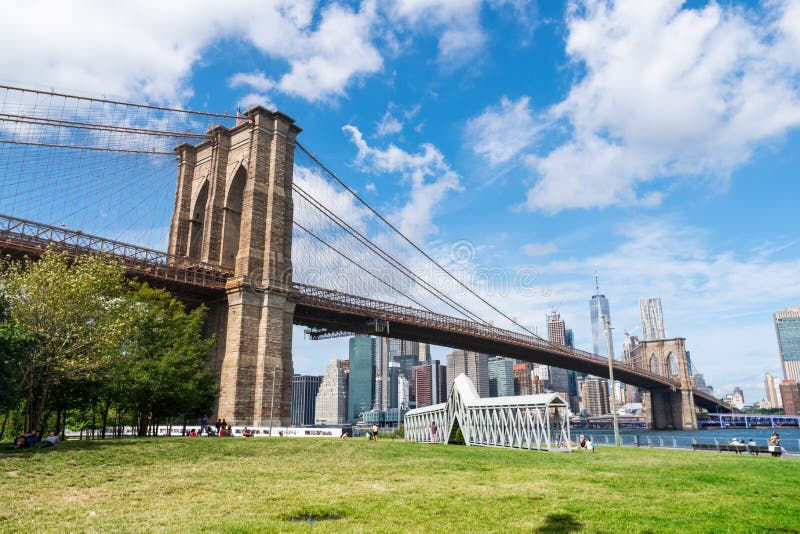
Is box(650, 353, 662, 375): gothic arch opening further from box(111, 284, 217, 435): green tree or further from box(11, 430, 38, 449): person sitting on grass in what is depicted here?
box(11, 430, 38, 449): person sitting on grass

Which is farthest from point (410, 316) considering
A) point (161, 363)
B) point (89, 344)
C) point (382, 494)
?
point (382, 494)

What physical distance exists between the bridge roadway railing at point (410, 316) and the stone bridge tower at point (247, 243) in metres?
4.06

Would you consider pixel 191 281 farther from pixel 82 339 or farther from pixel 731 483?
pixel 731 483

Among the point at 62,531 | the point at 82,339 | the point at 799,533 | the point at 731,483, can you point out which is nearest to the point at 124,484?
the point at 62,531

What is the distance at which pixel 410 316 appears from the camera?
58.5 meters

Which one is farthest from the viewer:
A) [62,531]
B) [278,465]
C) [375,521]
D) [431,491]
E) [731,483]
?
[278,465]

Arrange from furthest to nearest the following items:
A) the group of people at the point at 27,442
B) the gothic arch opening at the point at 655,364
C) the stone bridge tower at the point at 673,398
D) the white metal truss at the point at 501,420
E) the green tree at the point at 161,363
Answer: the gothic arch opening at the point at 655,364 < the stone bridge tower at the point at 673,398 < the green tree at the point at 161,363 < the white metal truss at the point at 501,420 < the group of people at the point at 27,442

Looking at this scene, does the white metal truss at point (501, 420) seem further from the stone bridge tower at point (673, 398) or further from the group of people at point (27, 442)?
the stone bridge tower at point (673, 398)

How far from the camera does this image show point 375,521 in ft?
26.9

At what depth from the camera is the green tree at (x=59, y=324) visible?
2328 cm

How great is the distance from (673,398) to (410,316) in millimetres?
84086

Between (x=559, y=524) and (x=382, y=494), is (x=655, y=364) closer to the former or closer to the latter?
(x=382, y=494)

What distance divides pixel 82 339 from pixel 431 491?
65.4 ft

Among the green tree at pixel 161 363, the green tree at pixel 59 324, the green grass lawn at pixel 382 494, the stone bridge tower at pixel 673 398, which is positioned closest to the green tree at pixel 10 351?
the green tree at pixel 59 324
